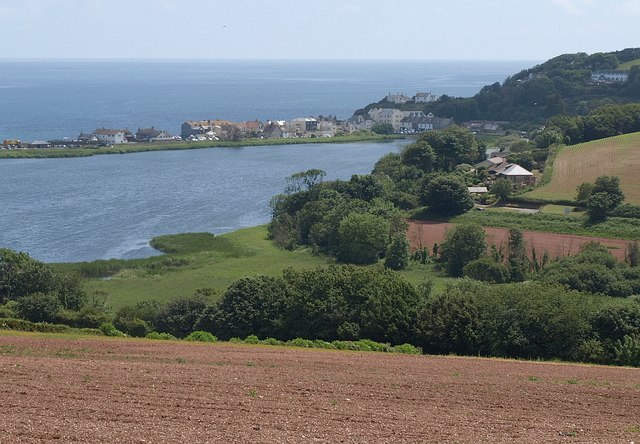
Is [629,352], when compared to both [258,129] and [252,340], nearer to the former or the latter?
[252,340]

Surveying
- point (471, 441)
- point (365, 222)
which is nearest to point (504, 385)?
point (471, 441)

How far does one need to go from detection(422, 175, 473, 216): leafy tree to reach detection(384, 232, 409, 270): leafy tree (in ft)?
30.6

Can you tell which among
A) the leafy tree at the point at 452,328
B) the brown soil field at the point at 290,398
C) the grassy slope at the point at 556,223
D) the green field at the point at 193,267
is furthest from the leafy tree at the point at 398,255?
the brown soil field at the point at 290,398

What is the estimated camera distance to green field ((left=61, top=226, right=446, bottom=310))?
94.2ft

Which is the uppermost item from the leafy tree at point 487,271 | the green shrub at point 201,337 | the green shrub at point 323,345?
the green shrub at point 201,337

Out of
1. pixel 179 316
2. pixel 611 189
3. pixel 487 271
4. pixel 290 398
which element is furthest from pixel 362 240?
pixel 290 398

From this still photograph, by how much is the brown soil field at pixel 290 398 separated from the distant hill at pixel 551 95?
7677 cm

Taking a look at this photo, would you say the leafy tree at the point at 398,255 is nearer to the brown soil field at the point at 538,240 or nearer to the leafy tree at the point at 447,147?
the brown soil field at the point at 538,240

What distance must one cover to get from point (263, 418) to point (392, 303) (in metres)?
10.7

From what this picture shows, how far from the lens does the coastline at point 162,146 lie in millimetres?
71625

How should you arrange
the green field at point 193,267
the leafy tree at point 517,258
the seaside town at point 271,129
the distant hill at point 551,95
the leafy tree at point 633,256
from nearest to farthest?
the green field at point 193,267 → the leafy tree at point 517,258 → the leafy tree at point 633,256 → the seaside town at point 271,129 → the distant hill at point 551,95

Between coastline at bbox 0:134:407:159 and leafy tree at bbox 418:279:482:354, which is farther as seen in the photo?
coastline at bbox 0:134:407:159

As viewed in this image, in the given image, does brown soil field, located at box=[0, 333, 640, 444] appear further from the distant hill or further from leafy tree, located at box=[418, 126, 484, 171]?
the distant hill

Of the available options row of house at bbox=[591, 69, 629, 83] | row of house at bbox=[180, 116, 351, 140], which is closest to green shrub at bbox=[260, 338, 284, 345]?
row of house at bbox=[180, 116, 351, 140]
